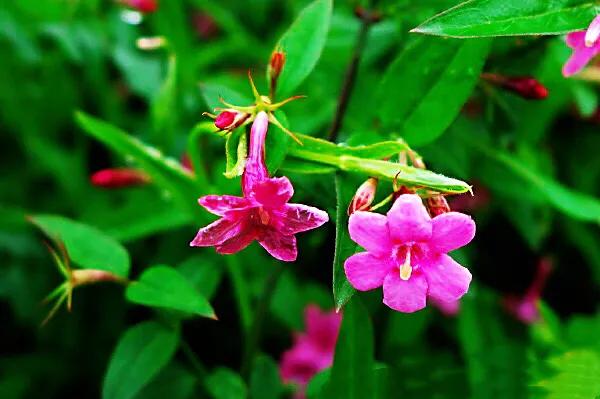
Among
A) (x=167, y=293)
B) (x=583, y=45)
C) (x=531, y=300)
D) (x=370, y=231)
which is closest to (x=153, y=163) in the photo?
(x=167, y=293)

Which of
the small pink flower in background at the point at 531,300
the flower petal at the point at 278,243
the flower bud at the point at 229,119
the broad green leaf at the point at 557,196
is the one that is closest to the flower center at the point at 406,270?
the flower petal at the point at 278,243

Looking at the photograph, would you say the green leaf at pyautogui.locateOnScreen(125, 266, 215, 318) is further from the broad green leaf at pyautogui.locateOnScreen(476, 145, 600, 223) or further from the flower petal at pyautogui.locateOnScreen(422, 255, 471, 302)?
the broad green leaf at pyautogui.locateOnScreen(476, 145, 600, 223)

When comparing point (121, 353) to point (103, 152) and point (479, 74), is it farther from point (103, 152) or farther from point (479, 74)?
point (103, 152)

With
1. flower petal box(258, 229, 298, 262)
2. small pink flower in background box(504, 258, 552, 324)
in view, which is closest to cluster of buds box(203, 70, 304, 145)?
flower petal box(258, 229, 298, 262)

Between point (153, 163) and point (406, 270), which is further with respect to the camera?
point (153, 163)

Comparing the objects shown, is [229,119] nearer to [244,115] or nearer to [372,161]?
[244,115]

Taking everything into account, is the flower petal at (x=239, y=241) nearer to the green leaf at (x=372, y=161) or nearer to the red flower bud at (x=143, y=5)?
the green leaf at (x=372, y=161)

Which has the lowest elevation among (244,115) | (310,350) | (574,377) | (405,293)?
(310,350)

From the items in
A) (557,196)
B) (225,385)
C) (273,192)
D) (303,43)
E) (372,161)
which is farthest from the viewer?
(557,196)
